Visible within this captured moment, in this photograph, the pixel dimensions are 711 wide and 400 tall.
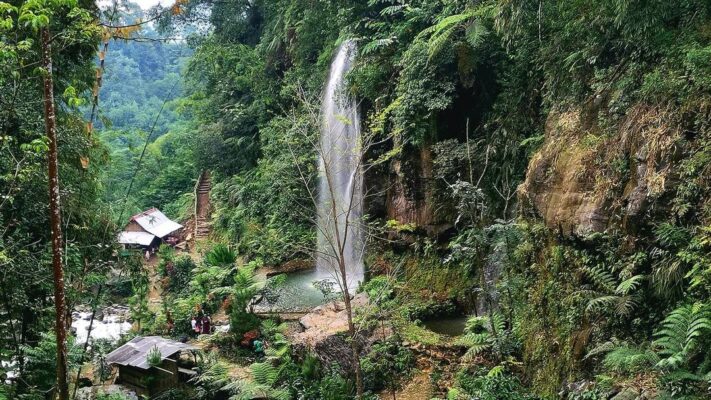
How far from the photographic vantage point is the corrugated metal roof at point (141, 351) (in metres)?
10.4

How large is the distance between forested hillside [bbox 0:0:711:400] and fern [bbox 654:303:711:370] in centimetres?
2

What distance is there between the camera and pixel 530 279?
25.0 ft

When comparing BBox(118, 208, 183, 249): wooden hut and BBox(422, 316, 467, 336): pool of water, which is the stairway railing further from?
BBox(422, 316, 467, 336): pool of water

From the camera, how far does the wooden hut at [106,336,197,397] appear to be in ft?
34.3

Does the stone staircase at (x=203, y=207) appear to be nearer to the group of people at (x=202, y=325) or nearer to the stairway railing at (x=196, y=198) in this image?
the stairway railing at (x=196, y=198)

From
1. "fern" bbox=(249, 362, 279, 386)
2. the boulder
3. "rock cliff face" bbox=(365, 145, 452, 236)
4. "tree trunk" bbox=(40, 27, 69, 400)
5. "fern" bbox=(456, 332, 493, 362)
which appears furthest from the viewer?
"rock cliff face" bbox=(365, 145, 452, 236)

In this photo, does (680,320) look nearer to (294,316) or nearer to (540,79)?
(540,79)

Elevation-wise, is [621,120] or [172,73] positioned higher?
[172,73]

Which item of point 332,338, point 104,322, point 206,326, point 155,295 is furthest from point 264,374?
point 155,295

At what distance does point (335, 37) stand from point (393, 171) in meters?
6.17

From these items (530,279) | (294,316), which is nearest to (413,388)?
(530,279)

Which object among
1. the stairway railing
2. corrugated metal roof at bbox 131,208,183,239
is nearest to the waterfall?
corrugated metal roof at bbox 131,208,183,239

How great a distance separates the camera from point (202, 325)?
43.3 feet

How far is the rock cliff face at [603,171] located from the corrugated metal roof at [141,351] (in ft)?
25.5
